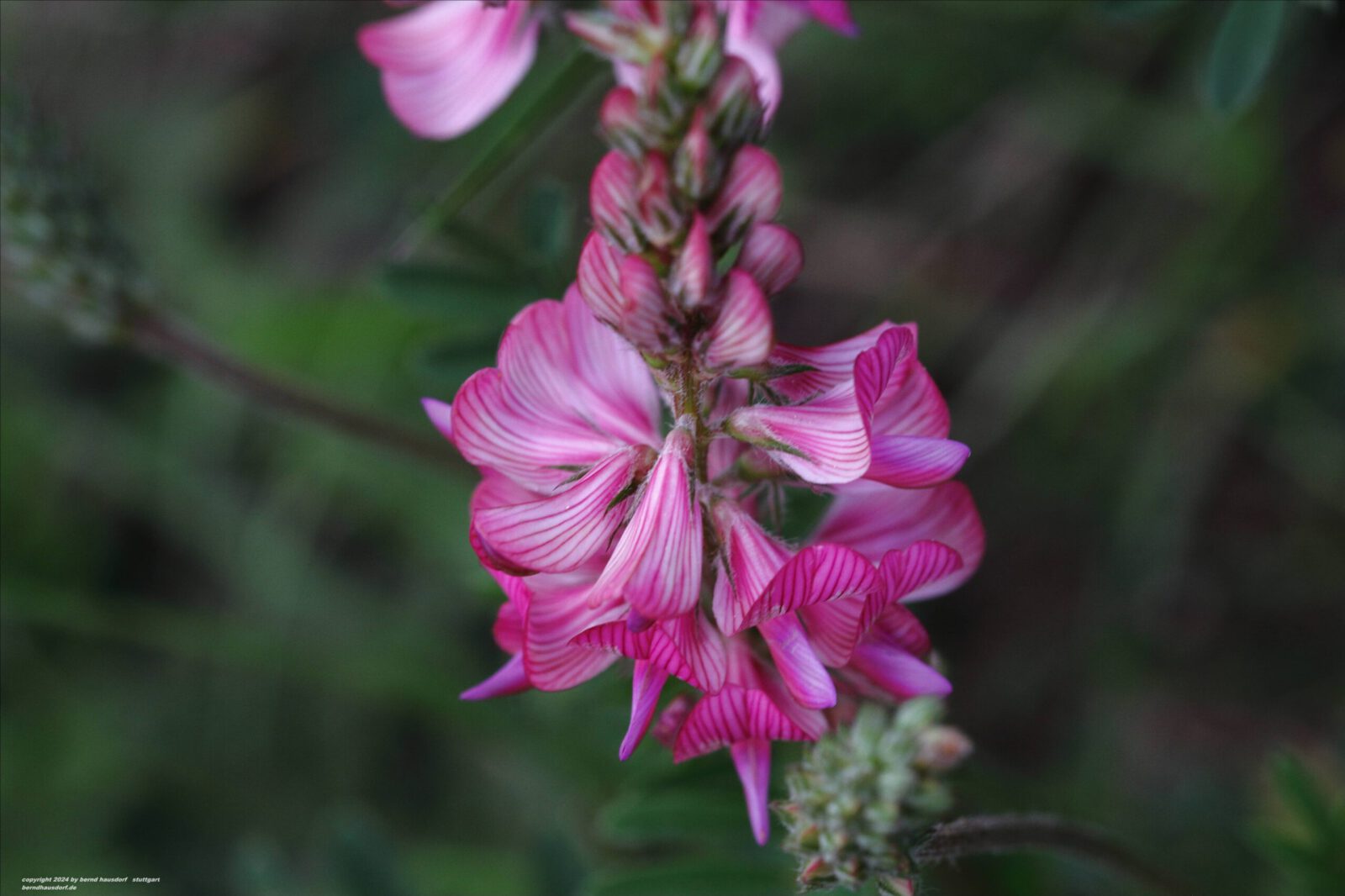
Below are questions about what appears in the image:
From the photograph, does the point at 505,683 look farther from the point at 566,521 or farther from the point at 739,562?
the point at 739,562

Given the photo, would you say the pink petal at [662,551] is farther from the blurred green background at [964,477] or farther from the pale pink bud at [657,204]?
the blurred green background at [964,477]

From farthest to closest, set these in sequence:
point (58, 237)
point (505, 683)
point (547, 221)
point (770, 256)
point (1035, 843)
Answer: point (58, 237)
point (547, 221)
point (1035, 843)
point (505, 683)
point (770, 256)

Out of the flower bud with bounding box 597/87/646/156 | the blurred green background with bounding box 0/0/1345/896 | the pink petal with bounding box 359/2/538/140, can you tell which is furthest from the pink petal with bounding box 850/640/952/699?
the blurred green background with bounding box 0/0/1345/896

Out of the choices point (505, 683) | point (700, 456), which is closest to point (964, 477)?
point (700, 456)

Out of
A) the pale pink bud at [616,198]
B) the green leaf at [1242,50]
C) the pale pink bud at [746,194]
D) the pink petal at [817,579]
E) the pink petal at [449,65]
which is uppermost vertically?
the pink petal at [449,65]

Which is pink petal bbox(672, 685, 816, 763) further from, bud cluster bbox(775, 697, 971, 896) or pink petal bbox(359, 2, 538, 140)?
pink petal bbox(359, 2, 538, 140)

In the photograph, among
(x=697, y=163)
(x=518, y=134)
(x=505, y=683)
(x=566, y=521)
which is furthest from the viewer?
(x=518, y=134)

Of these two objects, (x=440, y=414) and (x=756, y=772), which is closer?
(x=756, y=772)

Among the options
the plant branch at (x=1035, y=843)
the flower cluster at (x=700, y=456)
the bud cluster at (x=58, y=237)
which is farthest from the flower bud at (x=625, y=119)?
the bud cluster at (x=58, y=237)
